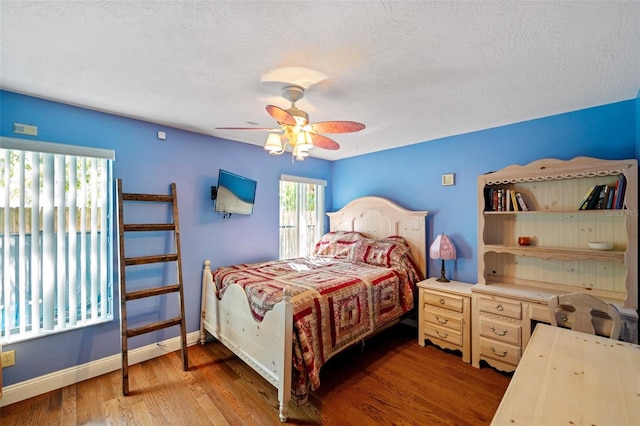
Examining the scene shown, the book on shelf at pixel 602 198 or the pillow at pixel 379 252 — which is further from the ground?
the book on shelf at pixel 602 198

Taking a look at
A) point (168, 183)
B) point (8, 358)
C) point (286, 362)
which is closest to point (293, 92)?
point (168, 183)

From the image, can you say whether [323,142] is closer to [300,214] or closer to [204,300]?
[300,214]

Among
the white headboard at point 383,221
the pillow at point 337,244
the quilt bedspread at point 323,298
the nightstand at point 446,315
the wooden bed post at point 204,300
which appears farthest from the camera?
the pillow at point 337,244

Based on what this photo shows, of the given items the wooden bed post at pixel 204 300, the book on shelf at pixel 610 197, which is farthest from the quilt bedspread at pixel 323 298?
the book on shelf at pixel 610 197

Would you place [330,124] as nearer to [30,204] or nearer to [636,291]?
[30,204]

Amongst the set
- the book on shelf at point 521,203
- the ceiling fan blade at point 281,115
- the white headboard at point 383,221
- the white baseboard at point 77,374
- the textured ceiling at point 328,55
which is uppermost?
the textured ceiling at point 328,55

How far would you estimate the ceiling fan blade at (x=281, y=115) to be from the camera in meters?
1.65

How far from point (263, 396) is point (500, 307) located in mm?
2184

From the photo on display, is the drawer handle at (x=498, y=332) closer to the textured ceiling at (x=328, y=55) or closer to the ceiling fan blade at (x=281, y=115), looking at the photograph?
the textured ceiling at (x=328, y=55)

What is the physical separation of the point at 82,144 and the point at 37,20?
4.30ft

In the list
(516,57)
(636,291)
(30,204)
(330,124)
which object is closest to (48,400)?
(30,204)

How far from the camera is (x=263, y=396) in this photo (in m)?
2.10

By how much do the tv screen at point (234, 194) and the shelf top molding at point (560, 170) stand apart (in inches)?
103

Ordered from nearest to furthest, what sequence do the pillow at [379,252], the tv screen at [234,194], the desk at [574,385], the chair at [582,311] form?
the desk at [574,385] → the chair at [582,311] → the tv screen at [234,194] → the pillow at [379,252]
